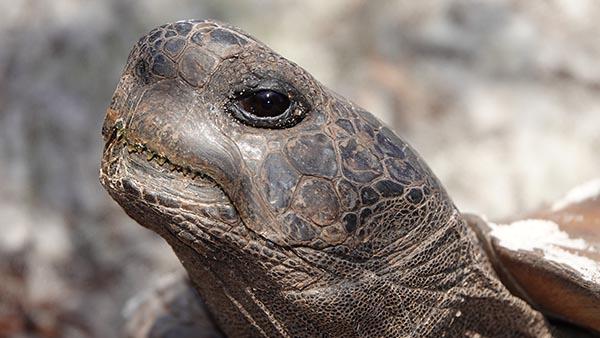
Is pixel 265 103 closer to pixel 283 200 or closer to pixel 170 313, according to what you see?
pixel 283 200

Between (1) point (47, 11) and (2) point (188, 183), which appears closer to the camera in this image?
(2) point (188, 183)

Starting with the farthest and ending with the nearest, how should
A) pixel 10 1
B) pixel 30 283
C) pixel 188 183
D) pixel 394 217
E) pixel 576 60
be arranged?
pixel 10 1 → pixel 576 60 → pixel 30 283 → pixel 394 217 → pixel 188 183

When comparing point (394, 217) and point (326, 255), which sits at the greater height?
point (394, 217)

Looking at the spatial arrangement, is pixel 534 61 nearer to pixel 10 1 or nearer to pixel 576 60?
pixel 576 60

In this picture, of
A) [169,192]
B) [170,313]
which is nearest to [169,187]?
[169,192]

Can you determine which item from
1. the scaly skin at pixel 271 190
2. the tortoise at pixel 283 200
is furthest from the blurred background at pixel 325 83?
the scaly skin at pixel 271 190

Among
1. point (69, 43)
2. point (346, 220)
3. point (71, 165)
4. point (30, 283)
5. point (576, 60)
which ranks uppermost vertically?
point (576, 60)

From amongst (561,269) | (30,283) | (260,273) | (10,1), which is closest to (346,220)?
(260,273)
